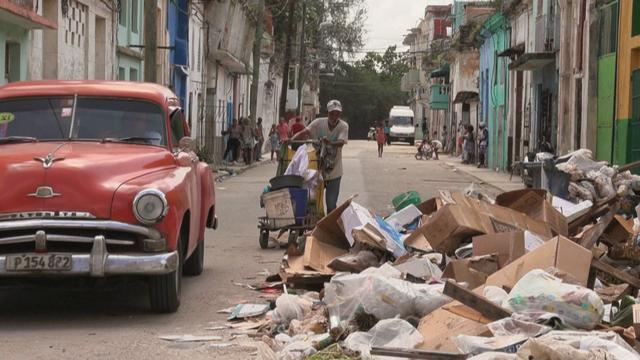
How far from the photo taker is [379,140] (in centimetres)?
5316

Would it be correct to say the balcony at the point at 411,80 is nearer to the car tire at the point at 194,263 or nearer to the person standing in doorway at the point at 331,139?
the person standing in doorway at the point at 331,139

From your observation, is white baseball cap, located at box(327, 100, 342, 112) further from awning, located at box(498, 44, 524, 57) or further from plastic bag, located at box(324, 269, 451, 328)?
awning, located at box(498, 44, 524, 57)

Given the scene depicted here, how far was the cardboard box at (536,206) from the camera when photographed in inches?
388

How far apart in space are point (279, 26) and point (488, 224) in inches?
2237

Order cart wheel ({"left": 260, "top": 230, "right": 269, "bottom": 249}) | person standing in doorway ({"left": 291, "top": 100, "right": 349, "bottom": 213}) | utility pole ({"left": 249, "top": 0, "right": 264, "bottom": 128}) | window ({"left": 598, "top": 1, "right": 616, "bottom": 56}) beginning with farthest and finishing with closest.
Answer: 1. utility pole ({"left": 249, "top": 0, "right": 264, "bottom": 128})
2. window ({"left": 598, "top": 1, "right": 616, "bottom": 56})
3. person standing in doorway ({"left": 291, "top": 100, "right": 349, "bottom": 213})
4. cart wheel ({"left": 260, "top": 230, "right": 269, "bottom": 249})

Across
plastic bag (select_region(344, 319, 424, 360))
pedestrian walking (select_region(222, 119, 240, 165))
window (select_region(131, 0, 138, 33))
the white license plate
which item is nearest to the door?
plastic bag (select_region(344, 319, 424, 360))

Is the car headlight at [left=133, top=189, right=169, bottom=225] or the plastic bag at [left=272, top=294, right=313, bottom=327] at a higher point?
the car headlight at [left=133, top=189, right=169, bottom=225]

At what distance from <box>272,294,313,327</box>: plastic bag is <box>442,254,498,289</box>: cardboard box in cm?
110

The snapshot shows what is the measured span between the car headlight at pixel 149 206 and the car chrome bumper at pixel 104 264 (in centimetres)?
27

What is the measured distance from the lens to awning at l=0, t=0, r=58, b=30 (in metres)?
17.2

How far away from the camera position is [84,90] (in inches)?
368

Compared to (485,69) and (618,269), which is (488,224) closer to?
(618,269)

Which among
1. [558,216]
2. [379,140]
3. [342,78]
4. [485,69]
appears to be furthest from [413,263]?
[342,78]

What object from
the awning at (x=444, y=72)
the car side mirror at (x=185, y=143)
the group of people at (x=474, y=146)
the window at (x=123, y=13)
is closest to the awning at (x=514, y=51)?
the group of people at (x=474, y=146)
